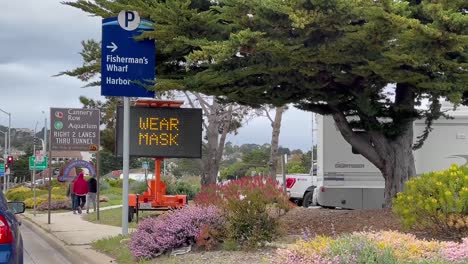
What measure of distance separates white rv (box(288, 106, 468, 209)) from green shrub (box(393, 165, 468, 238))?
31.3 feet

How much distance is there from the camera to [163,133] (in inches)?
512

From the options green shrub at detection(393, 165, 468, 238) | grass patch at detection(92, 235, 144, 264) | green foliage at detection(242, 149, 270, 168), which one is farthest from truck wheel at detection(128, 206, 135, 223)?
green foliage at detection(242, 149, 270, 168)

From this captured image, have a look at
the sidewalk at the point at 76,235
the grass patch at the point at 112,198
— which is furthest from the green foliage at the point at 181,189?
the grass patch at the point at 112,198

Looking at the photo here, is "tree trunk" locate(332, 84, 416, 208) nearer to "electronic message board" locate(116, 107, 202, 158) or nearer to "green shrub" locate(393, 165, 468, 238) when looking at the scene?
"electronic message board" locate(116, 107, 202, 158)

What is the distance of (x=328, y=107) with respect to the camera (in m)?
14.2

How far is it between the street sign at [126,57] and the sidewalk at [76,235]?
3169mm

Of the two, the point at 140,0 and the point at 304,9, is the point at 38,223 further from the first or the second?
the point at 304,9

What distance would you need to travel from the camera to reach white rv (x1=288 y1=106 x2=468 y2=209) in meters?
19.3

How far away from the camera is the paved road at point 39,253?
13.3 metres

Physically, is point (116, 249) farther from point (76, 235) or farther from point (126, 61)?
point (76, 235)

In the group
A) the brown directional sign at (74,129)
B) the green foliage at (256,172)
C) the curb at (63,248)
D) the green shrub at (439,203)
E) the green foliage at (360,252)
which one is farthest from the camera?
the brown directional sign at (74,129)

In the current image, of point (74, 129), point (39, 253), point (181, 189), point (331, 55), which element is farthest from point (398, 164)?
point (181, 189)

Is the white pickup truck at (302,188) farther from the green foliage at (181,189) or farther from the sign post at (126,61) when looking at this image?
the sign post at (126,61)

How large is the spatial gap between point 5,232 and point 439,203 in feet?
20.0
